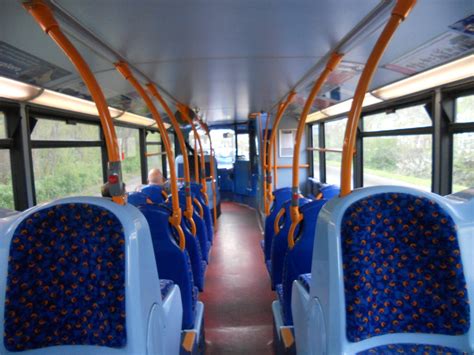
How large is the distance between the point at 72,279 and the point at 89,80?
76cm

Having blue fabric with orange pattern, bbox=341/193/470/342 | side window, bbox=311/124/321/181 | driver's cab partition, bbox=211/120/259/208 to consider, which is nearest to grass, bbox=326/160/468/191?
blue fabric with orange pattern, bbox=341/193/470/342

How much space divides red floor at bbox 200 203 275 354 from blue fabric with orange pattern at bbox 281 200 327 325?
26.9 inches

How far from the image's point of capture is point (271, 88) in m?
3.76

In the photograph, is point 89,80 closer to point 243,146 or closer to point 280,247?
point 280,247

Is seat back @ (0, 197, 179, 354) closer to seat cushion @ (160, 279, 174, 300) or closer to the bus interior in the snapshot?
the bus interior

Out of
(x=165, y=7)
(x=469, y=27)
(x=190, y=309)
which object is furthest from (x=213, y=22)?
(x=190, y=309)

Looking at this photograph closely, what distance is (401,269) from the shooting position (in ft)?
4.08

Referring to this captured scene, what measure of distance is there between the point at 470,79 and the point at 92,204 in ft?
8.97

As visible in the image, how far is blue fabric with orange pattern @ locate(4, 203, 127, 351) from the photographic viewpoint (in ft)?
3.99

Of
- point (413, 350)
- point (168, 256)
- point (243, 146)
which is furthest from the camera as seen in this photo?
point (243, 146)

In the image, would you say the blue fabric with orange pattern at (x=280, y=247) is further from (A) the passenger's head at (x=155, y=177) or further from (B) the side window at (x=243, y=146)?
(B) the side window at (x=243, y=146)

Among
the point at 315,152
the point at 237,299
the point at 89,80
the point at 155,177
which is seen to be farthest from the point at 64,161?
the point at 315,152

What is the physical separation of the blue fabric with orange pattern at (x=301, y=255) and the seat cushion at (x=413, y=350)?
1115mm

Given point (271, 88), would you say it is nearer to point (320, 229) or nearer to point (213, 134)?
point (320, 229)
